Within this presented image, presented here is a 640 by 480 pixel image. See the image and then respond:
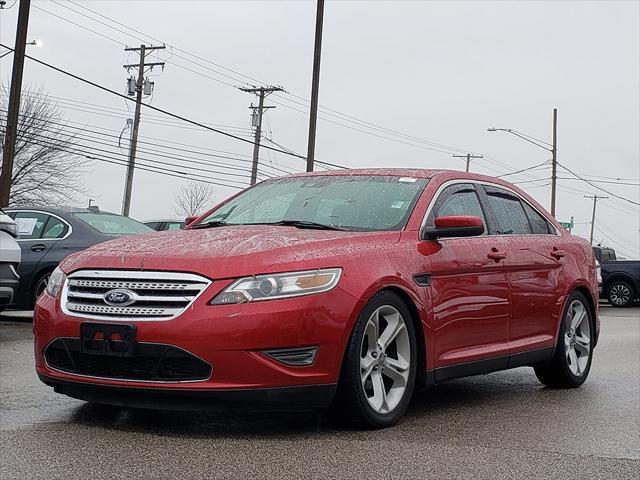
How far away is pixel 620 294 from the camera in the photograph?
78.8 ft

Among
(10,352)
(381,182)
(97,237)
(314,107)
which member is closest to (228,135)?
(314,107)

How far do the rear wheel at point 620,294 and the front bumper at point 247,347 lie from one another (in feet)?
66.9

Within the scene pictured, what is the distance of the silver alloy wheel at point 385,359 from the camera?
5.17 meters

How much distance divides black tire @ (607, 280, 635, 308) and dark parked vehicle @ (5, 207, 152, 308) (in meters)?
15.3

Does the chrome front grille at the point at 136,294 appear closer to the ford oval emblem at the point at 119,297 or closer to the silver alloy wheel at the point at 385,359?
the ford oval emblem at the point at 119,297

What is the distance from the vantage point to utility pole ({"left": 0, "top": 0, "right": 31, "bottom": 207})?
18.6m

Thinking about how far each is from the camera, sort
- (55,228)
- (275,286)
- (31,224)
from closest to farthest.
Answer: (275,286), (55,228), (31,224)

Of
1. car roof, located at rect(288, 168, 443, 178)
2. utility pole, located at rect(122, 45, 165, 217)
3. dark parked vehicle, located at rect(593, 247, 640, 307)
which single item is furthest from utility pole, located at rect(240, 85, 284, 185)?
car roof, located at rect(288, 168, 443, 178)

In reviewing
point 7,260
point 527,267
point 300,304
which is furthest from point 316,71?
point 300,304

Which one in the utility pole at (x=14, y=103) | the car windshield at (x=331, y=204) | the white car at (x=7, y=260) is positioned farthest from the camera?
the utility pole at (x=14, y=103)

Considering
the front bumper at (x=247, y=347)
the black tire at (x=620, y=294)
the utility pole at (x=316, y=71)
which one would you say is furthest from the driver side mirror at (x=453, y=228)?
the utility pole at (x=316, y=71)

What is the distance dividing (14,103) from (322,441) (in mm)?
15805

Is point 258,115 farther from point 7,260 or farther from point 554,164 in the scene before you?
point 7,260

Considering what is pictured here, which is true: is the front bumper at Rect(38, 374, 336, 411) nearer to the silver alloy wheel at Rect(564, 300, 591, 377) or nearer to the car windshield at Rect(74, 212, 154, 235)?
the silver alloy wheel at Rect(564, 300, 591, 377)
